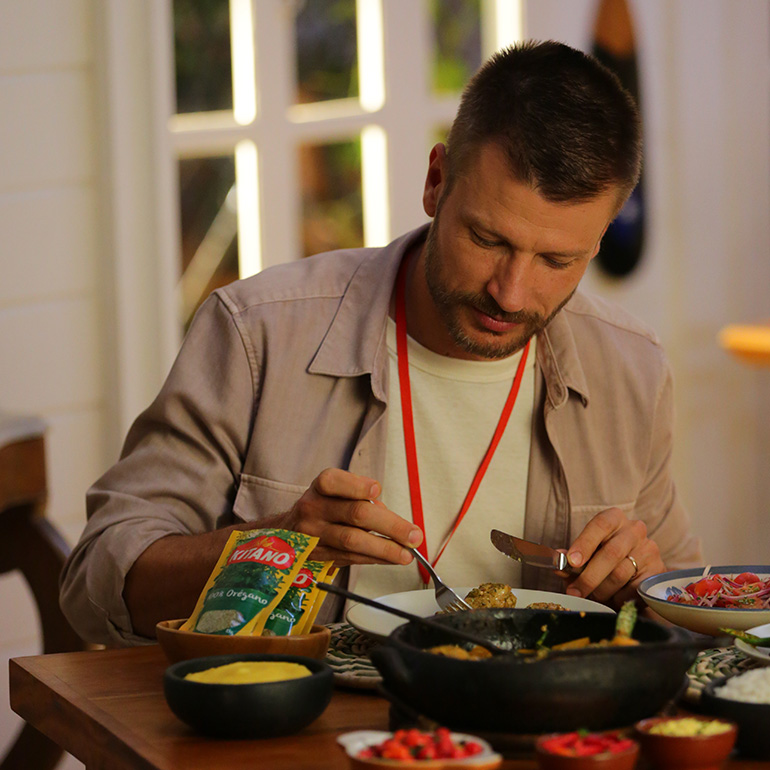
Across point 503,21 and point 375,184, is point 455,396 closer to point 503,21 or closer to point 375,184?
point 375,184

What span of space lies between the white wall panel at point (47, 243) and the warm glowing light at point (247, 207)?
404 mm

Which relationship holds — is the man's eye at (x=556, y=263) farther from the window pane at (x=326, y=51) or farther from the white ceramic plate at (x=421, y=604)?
the window pane at (x=326, y=51)

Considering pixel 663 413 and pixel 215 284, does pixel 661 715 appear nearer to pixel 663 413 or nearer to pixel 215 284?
pixel 663 413

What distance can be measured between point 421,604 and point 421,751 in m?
0.55

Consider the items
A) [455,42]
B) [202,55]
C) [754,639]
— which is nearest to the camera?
[754,639]

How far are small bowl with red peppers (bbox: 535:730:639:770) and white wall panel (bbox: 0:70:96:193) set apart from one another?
7.54ft

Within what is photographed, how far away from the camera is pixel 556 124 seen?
1504 millimetres

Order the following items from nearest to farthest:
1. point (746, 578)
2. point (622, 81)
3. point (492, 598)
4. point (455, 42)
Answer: point (492, 598) < point (746, 578) < point (455, 42) < point (622, 81)

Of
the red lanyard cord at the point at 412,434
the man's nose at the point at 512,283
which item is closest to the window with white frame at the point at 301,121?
the red lanyard cord at the point at 412,434

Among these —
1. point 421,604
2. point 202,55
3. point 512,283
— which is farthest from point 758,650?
point 202,55

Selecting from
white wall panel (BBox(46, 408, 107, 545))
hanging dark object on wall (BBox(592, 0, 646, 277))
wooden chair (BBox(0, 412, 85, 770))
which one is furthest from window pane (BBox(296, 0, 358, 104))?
wooden chair (BBox(0, 412, 85, 770))

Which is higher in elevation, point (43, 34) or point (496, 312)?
point (43, 34)

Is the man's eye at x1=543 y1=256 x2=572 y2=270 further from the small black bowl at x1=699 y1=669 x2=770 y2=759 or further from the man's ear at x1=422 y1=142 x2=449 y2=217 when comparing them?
the small black bowl at x1=699 y1=669 x2=770 y2=759

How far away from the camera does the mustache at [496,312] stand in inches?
62.2
